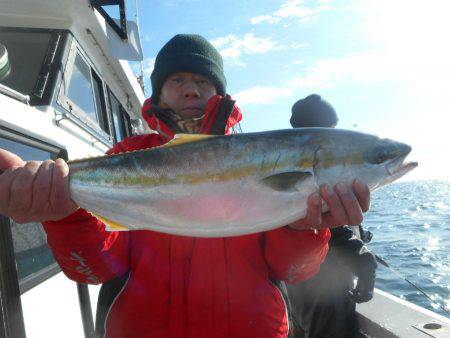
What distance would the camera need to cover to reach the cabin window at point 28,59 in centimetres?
409

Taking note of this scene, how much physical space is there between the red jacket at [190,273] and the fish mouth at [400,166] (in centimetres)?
63

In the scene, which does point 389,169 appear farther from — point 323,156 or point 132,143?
point 132,143

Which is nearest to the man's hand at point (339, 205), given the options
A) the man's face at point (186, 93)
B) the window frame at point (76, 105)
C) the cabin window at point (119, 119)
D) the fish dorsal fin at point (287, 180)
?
the fish dorsal fin at point (287, 180)

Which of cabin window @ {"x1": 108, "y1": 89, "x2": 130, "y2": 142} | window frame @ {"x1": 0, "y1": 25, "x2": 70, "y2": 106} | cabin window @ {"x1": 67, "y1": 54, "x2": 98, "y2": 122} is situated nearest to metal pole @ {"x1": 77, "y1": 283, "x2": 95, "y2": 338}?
window frame @ {"x1": 0, "y1": 25, "x2": 70, "y2": 106}

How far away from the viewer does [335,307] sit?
4.71 m

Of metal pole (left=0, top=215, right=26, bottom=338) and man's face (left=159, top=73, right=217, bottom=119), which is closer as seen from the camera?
metal pole (left=0, top=215, right=26, bottom=338)

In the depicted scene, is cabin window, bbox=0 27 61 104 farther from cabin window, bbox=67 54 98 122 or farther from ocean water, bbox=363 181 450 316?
ocean water, bbox=363 181 450 316

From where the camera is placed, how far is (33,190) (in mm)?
2314

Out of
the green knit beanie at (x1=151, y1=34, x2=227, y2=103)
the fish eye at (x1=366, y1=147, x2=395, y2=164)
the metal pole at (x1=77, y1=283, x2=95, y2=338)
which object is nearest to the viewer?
the fish eye at (x1=366, y1=147, x2=395, y2=164)

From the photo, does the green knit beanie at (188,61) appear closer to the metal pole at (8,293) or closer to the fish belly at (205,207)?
the fish belly at (205,207)

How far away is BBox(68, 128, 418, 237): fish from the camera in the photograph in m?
2.39

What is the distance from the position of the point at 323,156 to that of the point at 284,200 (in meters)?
0.38

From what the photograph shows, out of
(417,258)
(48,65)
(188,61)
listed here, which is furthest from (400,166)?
(417,258)

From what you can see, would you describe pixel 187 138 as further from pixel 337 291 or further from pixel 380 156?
Answer: pixel 337 291
